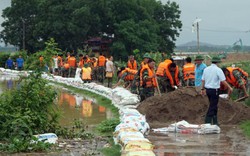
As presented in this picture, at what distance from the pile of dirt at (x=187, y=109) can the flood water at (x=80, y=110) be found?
1.56 metres

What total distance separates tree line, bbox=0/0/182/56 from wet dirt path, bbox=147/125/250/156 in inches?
1462

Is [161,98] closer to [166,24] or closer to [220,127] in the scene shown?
[220,127]

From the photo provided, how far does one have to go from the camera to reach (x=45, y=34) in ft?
170

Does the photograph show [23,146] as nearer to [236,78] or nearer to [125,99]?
[125,99]

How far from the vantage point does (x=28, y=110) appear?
11062mm

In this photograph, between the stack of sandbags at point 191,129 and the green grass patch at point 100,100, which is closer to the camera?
the stack of sandbags at point 191,129

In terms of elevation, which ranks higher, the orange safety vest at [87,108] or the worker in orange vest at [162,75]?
the worker in orange vest at [162,75]

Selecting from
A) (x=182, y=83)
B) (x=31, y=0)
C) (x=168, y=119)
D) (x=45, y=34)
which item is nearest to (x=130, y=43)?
(x=45, y=34)

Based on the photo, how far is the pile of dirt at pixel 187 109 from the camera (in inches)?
498

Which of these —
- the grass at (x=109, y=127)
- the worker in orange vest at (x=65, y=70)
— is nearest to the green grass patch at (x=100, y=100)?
the grass at (x=109, y=127)

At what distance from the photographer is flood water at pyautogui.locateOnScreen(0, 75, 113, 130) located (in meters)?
14.1

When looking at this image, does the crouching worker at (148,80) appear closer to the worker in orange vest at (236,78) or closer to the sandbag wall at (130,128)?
the sandbag wall at (130,128)

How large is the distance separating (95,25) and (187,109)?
3804 cm

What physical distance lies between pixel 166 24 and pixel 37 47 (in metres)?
13.2
